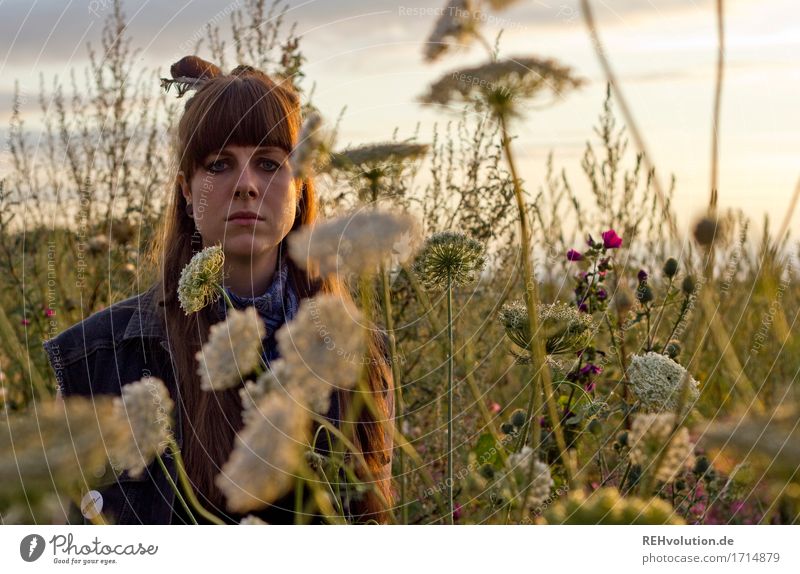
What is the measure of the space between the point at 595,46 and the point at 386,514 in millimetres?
477

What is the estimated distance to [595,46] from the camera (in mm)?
771

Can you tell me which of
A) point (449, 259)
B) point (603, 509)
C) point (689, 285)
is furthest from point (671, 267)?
point (603, 509)

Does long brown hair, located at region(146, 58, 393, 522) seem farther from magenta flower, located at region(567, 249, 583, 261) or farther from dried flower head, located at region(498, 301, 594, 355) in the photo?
magenta flower, located at region(567, 249, 583, 261)

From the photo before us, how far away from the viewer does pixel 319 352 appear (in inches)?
19.0

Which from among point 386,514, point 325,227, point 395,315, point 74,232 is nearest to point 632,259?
point 395,315

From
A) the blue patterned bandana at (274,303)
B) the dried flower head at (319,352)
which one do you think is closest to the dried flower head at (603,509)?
the dried flower head at (319,352)

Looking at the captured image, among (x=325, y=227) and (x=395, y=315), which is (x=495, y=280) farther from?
(x=325, y=227)

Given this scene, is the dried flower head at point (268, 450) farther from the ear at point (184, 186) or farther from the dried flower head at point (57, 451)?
the ear at point (184, 186)

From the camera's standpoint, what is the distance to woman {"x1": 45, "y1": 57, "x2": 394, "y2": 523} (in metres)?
0.88

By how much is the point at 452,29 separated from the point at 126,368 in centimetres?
57

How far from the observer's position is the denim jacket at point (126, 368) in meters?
0.85

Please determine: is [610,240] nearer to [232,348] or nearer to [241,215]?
[241,215]

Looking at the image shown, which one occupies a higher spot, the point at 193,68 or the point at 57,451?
the point at 193,68

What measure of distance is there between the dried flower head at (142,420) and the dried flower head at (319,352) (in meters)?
0.08
